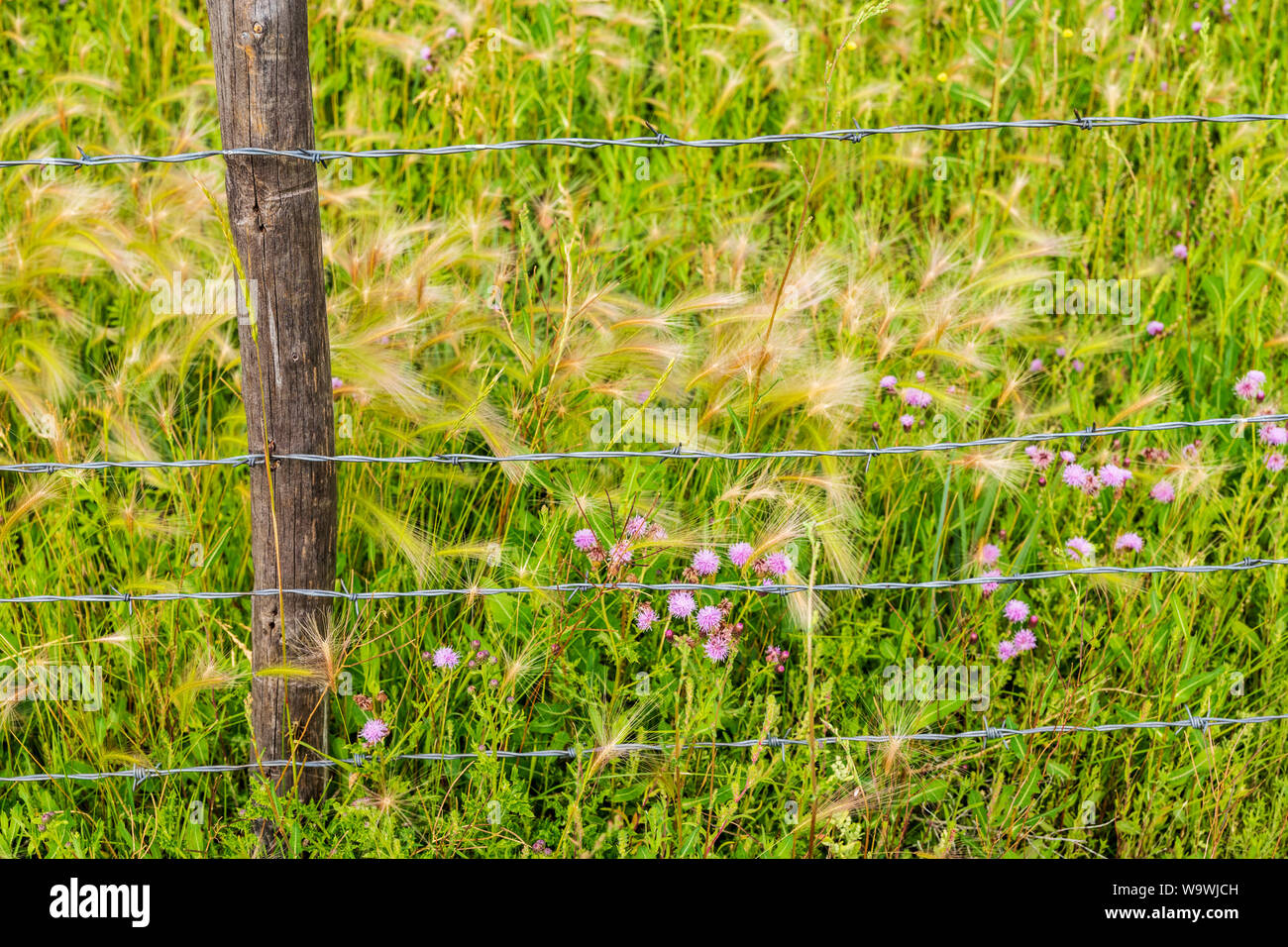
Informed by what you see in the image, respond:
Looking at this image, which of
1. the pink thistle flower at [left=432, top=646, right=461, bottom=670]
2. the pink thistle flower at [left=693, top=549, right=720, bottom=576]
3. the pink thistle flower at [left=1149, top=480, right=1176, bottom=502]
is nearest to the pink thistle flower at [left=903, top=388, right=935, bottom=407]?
the pink thistle flower at [left=1149, top=480, right=1176, bottom=502]

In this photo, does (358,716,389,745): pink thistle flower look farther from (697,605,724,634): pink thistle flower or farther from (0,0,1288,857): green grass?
(697,605,724,634): pink thistle flower

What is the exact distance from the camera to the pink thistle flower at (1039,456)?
2.32 meters

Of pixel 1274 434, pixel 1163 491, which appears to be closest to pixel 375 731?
pixel 1163 491

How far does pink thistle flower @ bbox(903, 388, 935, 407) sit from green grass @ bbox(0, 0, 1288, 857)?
0.29 feet

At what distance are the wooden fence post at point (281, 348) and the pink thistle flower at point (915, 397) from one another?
1.17 metres

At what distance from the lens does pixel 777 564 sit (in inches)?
74.4

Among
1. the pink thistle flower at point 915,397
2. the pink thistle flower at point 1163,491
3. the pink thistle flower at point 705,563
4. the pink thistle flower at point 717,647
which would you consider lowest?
the pink thistle flower at point 717,647

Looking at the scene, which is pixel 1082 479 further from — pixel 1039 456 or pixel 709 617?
pixel 709 617

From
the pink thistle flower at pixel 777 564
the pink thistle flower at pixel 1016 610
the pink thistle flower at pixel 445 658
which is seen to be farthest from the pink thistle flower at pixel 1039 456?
the pink thistle flower at pixel 445 658

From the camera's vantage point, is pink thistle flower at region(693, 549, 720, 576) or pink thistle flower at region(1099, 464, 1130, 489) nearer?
pink thistle flower at region(693, 549, 720, 576)

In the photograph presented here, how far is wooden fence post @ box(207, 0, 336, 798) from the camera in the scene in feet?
5.56

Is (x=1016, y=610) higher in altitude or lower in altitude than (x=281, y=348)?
lower

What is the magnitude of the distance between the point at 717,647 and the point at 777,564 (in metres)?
0.18

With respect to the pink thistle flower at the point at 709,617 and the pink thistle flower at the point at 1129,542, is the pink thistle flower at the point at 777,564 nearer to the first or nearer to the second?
the pink thistle flower at the point at 709,617
